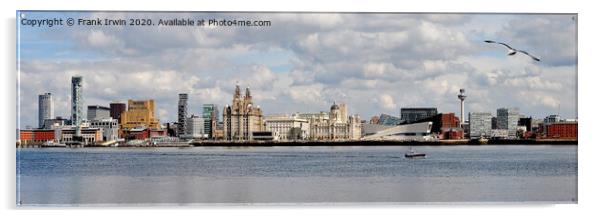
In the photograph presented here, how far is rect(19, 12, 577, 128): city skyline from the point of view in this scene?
9133mm

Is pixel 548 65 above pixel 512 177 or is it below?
above

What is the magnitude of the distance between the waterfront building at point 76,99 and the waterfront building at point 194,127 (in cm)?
99

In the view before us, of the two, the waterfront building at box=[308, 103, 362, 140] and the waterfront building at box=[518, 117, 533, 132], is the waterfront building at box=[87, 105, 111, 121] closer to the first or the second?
the waterfront building at box=[308, 103, 362, 140]

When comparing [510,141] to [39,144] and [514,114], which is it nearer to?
[514,114]

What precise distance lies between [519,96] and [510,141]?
0.53 meters

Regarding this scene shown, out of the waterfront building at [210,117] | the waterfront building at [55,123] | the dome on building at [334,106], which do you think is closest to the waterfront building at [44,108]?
the waterfront building at [55,123]

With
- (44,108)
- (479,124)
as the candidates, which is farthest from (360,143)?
(44,108)

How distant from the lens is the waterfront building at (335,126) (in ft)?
31.2

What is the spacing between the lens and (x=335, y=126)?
31.2 feet

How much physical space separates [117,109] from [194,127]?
29.8 inches

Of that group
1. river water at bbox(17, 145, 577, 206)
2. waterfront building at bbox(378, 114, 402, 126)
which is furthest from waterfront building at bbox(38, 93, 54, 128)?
waterfront building at bbox(378, 114, 402, 126)

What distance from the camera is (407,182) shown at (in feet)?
32.4

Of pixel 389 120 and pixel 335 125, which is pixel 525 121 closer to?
pixel 389 120
